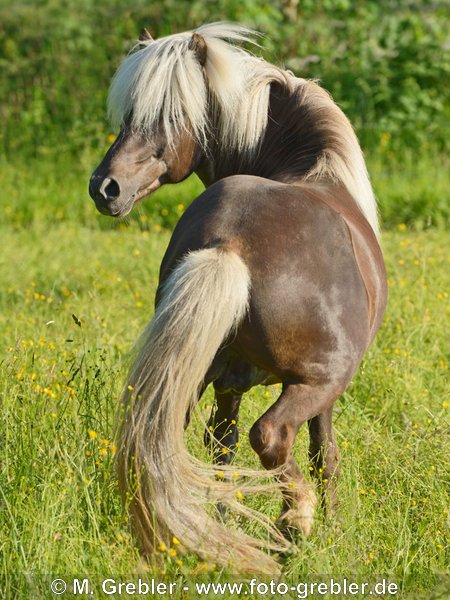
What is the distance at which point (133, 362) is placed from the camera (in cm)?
327

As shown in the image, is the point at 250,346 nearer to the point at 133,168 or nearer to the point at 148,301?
the point at 133,168

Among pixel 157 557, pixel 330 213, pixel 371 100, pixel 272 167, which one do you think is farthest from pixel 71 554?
pixel 371 100

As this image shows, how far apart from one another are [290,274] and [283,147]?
1085 mm

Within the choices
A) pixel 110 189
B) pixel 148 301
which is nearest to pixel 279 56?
pixel 148 301

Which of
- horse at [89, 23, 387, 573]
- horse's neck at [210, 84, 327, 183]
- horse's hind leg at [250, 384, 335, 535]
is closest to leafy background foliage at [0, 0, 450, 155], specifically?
horse's neck at [210, 84, 327, 183]

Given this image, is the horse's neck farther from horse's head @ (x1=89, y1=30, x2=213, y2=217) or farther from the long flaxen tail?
the long flaxen tail

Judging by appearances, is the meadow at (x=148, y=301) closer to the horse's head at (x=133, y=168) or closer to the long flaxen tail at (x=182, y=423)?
the long flaxen tail at (x=182, y=423)

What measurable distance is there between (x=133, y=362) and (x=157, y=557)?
0.62 meters

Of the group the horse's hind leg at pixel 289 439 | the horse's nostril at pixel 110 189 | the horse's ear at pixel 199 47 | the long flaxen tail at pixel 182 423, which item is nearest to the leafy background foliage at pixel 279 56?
the horse's ear at pixel 199 47

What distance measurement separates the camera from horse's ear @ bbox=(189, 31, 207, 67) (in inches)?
158

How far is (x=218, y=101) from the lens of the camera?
13.5 feet

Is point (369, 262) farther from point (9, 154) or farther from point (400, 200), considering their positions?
point (9, 154)

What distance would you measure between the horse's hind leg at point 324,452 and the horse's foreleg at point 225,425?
29 centimetres

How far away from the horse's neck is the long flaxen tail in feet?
3.13
